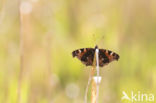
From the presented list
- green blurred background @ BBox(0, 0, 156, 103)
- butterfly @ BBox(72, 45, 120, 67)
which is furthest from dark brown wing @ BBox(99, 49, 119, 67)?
green blurred background @ BBox(0, 0, 156, 103)

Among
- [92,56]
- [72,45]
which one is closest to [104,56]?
[92,56]

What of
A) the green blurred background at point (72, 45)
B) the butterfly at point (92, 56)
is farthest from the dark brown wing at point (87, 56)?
the green blurred background at point (72, 45)

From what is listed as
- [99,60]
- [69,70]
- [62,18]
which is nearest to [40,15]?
[62,18]

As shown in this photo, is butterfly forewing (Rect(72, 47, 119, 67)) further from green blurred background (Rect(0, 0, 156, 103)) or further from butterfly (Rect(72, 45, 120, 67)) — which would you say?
green blurred background (Rect(0, 0, 156, 103))

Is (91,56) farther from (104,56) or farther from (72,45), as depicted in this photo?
(72,45)

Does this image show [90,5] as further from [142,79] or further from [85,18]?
[142,79]

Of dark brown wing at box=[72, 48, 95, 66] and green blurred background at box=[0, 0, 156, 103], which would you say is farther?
green blurred background at box=[0, 0, 156, 103]

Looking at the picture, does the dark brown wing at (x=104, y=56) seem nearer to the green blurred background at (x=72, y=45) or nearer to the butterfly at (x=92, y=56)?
the butterfly at (x=92, y=56)

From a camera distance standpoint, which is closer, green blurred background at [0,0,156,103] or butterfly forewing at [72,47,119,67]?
butterfly forewing at [72,47,119,67]

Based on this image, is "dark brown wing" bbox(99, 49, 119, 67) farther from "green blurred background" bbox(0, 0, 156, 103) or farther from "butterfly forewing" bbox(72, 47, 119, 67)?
"green blurred background" bbox(0, 0, 156, 103)
